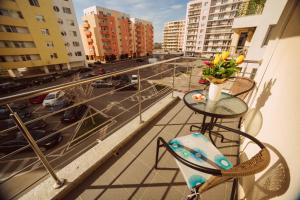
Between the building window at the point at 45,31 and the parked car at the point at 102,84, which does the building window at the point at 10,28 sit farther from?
the parked car at the point at 102,84

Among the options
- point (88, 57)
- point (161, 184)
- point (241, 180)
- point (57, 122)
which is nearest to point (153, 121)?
point (161, 184)

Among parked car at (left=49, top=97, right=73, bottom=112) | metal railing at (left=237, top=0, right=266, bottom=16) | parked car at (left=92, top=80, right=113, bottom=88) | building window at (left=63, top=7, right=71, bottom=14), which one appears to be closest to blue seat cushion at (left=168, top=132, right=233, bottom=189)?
metal railing at (left=237, top=0, right=266, bottom=16)

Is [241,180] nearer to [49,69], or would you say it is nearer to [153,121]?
[153,121]

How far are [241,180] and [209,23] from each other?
3422 centimetres

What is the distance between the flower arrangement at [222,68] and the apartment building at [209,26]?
88.9ft

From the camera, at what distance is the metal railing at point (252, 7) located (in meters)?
6.68

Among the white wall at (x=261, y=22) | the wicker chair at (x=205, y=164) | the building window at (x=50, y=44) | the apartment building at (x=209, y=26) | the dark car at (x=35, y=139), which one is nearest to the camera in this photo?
the wicker chair at (x=205, y=164)

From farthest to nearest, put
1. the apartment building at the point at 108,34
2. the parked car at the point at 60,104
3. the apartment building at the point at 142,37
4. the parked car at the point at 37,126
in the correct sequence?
1. the apartment building at the point at 142,37
2. the apartment building at the point at 108,34
3. the parked car at the point at 60,104
4. the parked car at the point at 37,126

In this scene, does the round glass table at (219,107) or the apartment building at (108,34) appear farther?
the apartment building at (108,34)

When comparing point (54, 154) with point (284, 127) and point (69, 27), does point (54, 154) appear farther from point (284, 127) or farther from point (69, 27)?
point (69, 27)

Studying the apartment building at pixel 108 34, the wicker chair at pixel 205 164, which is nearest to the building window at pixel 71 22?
the apartment building at pixel 108 34

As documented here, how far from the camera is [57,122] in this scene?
8.29m

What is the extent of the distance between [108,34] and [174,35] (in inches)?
1344

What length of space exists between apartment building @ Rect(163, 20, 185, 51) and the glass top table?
54.9 m
